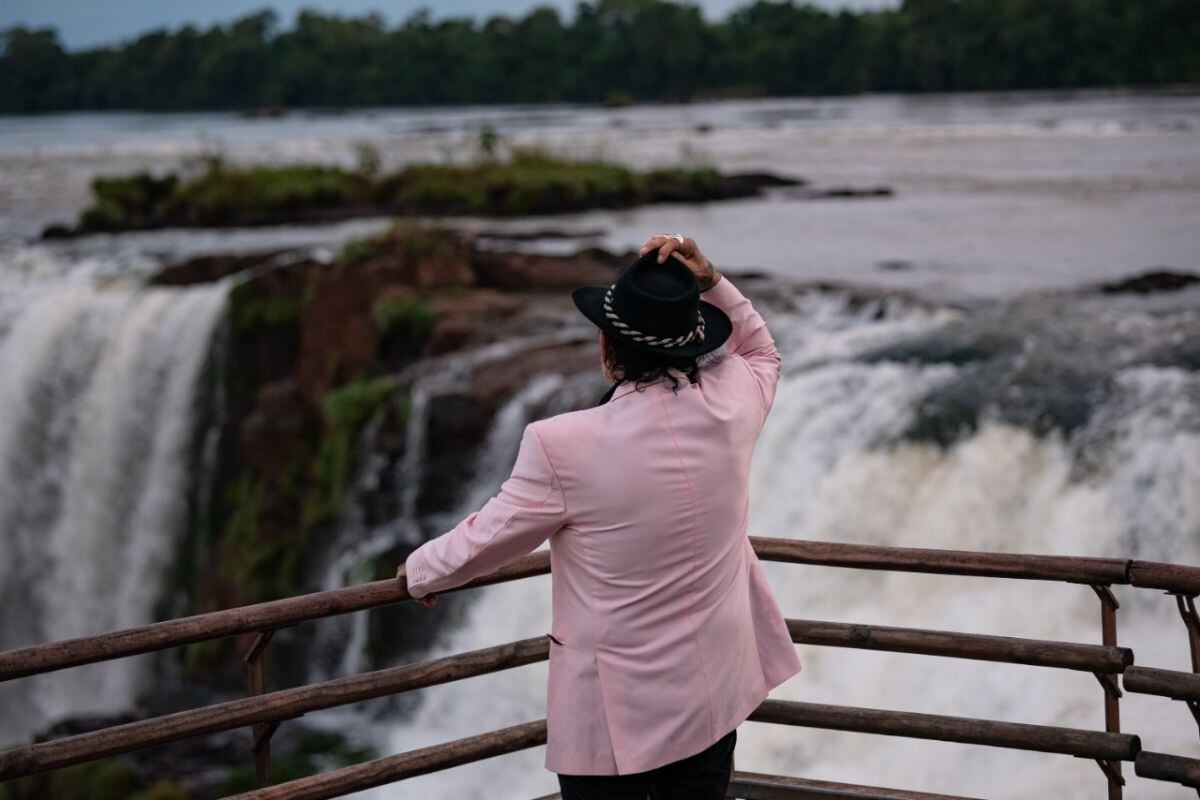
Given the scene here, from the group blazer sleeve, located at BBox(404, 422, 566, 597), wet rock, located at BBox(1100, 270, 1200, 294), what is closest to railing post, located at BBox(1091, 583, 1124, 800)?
blazer sleeve, located at BBox(404, 422, 566, 597)

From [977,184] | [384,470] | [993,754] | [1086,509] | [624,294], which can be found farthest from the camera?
[977,184]

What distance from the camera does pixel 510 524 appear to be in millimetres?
2646

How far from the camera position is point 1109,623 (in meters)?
3.33

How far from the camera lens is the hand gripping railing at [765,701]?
10.1ft

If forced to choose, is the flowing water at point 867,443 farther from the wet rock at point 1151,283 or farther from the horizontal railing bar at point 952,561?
the horizontal railing bar at point 952,561

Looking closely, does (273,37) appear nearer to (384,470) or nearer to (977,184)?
(977,184)

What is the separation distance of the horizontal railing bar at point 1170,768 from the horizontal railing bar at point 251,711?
1.37m

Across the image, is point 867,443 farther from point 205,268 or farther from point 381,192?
point 381,192

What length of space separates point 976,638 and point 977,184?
23.3 metres

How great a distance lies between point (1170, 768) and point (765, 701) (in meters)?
0.90

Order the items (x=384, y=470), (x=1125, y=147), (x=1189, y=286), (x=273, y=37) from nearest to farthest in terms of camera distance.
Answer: (x=384, y=470), (x=1189, y=286), (x=1125, y=147), (x=273, y=37)

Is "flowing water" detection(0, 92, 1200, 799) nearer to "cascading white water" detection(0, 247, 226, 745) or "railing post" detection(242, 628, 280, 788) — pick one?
"cascading white water" detection(0, 247, 226, 745)

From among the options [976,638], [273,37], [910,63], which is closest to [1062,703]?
[976,638]

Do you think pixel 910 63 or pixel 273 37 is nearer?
pixel 910 63
